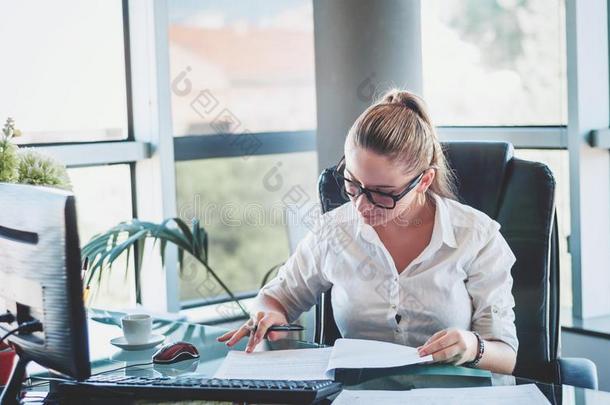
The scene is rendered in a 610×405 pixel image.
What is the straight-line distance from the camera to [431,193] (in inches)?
81.8

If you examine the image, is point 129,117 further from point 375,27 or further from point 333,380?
point 333,380

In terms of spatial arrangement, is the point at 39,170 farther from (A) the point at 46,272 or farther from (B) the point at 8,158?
(A) the point at 46,272

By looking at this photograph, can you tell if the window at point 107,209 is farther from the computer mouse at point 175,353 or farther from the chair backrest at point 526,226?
the chair backrest at point 526,226

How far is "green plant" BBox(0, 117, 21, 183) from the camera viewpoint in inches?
73.1

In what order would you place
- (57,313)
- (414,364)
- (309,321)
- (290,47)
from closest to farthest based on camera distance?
(57,313)
(414,364)
(309,321)
(290,47)

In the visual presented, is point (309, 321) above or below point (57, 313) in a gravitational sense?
below

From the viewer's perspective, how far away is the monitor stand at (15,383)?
1548 millimetres

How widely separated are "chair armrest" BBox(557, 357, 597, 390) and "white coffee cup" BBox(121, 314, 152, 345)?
3.14ft

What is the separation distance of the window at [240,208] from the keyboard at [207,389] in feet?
6.08

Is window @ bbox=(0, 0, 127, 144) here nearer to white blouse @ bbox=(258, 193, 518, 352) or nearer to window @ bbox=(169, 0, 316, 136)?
→ window @ bbox=(169, 0, 316, 136)

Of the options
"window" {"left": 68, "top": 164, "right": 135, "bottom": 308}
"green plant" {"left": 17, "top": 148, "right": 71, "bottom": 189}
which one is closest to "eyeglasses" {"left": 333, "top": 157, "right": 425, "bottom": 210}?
"green plant" {"left": 17, "top": 148, "right": 71, "bottom": 189}

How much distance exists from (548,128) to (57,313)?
2.23 metres

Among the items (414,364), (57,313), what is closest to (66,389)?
(57,313)

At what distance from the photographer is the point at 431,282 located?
1962 mm
